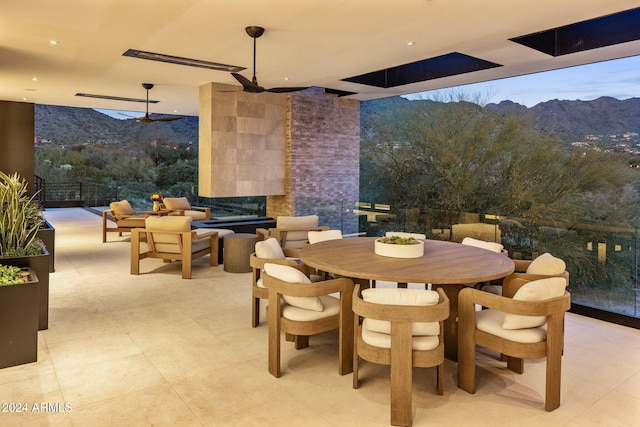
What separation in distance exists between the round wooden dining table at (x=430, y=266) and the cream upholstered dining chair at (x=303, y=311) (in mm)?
237

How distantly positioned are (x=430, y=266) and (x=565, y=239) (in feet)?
9.80

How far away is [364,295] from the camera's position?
301 centimetres

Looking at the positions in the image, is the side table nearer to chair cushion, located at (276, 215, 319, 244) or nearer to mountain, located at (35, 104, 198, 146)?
chair cushion, located at (276, 215, 319, 244)

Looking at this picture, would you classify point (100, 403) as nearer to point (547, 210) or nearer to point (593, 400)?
point (593, 400)

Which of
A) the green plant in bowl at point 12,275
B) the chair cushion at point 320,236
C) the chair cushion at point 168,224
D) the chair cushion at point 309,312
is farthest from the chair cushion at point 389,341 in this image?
the chair cushion at point 168,224

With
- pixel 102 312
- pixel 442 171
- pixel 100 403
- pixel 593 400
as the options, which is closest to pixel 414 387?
pixel 593 400

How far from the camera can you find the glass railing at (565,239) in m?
4.92

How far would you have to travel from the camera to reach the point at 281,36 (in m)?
5.45

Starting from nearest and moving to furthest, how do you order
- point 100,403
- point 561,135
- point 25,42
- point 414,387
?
1. point 100,403
2. point 414,387
3. point 25,42
4. point 561,135

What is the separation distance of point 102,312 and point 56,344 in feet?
3.08

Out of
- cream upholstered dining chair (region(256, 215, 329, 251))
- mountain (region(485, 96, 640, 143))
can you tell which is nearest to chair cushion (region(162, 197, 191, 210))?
cream upholstered dining chair (region(256, 215, 329, 251))

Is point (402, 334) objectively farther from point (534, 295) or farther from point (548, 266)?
point (548, 266)

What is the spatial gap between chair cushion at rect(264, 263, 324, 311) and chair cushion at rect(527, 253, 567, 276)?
182cm

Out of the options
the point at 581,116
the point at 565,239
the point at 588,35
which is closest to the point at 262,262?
the point at 565,239
